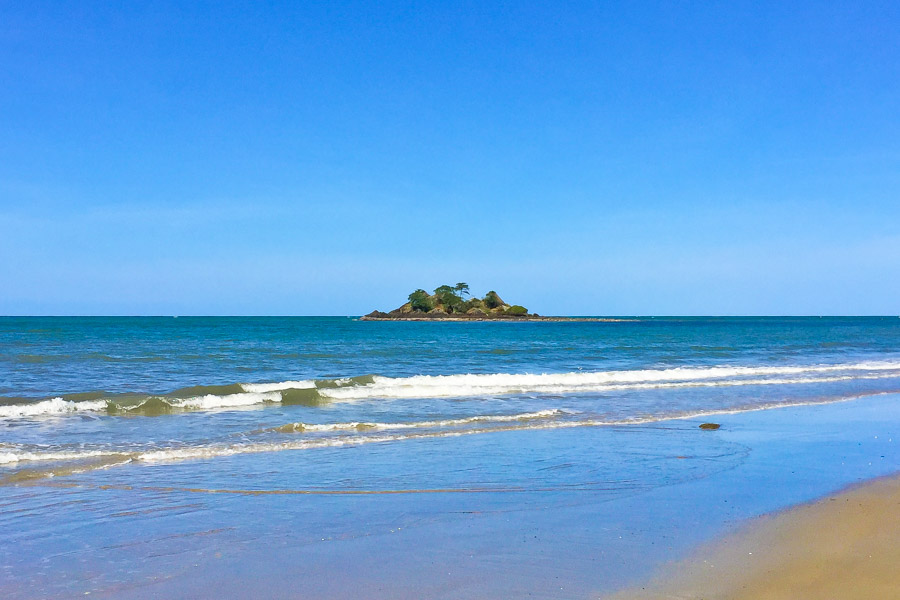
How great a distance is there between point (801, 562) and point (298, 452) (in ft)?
25.9

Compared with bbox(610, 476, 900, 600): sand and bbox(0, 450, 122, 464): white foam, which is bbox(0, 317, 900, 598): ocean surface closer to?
bbox(0, 450, 122, 464): white foam

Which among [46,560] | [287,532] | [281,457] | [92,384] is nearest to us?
[46,560]

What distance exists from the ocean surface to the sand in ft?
6.07

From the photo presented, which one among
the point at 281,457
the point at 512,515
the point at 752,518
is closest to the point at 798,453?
the point at 752,518

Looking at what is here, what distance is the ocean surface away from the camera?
22.7 feet

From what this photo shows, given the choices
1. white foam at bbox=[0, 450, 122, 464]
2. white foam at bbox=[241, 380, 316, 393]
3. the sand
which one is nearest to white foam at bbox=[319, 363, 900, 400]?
white foam at bbox=[241, 380, 316, 393]

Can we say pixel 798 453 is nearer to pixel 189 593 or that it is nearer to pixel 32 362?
pixel 189 593

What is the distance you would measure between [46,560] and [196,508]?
1955 millimetres

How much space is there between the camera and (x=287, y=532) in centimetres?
710

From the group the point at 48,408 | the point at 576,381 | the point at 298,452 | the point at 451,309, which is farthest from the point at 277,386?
the point at 451,309

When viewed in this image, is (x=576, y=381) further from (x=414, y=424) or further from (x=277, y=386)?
(x=414, y=424)

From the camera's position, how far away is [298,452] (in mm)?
11703

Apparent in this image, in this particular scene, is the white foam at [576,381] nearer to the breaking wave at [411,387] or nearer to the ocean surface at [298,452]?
the breaking wave at [411,387]

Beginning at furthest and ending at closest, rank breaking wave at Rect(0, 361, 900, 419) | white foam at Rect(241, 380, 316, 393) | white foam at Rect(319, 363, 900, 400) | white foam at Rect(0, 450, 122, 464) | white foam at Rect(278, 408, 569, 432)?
white foam at Rect(319, 363, 900, 400), white foam at Rect(241, 380, 316, 393), breaking wave at Rect(0, 361, 900, 419), white foam at Rect(278, 408, 569, 432), white foam at Rect(0, 450, 122, 464)
